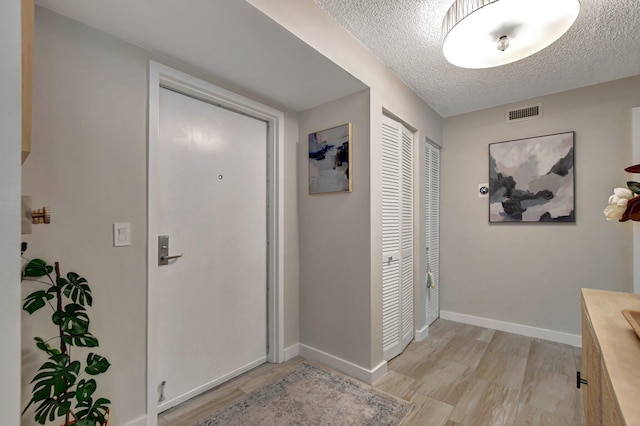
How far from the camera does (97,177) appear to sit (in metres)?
1.47

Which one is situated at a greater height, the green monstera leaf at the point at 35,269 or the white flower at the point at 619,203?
the white flower at the point at 619,203

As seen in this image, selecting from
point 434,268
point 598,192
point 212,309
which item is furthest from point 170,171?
point 598,192

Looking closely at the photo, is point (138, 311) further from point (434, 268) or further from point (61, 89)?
point (434, 268)

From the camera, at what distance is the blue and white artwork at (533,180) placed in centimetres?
271

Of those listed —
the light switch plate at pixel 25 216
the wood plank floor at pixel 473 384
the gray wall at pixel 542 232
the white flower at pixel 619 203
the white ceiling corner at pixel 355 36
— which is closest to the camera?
the light switch plate at pixel 25 216

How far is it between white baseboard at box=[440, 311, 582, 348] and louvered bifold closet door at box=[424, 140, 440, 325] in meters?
0.22

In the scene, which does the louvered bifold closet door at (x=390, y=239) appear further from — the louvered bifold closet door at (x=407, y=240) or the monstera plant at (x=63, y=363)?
the monstera plant at (x=63, y=363)

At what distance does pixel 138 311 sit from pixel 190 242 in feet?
1.66

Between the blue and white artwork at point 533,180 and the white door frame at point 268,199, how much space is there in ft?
7.66

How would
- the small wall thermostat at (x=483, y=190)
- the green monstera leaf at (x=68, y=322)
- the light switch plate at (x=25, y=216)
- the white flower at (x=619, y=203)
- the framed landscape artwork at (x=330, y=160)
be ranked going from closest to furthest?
1. the light switch plate at (x=25, y=216)
2. the white flower at (x=619, y=203)
3. the green monstera leaf at (x=68, y=322)
4. the framed landscape artwork at (x=330, y=160)
5. the small wall thermostat at (x=483, y=190)

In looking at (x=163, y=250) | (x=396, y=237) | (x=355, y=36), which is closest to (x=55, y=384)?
(x=163, y=250)

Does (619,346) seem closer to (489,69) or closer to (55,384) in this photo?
(55,384)

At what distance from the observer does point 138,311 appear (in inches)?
63.0

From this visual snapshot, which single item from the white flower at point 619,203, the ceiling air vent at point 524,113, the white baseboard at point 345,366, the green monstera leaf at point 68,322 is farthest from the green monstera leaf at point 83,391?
the ceiling air vent at point 524,113
